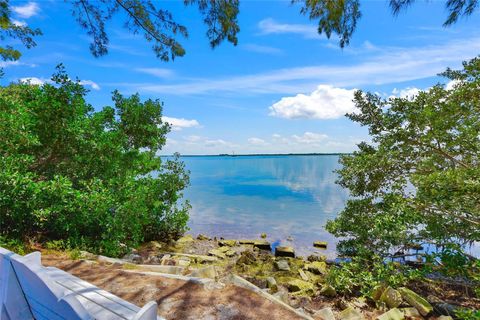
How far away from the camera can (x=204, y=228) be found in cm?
2411

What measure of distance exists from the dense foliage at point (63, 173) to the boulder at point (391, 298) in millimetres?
8613

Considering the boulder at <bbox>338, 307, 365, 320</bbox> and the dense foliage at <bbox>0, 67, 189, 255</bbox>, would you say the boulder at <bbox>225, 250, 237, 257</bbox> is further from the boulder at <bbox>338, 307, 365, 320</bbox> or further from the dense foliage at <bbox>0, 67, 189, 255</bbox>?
the boulder at <bbox>338, 307, 365, 320</bbox>

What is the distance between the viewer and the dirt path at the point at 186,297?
4688mm

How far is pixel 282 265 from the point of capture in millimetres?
13469

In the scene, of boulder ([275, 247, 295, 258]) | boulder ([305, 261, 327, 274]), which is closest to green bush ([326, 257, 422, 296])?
boulder ([305, 261, 327, 274])

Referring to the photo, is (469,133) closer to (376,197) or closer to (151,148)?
(376,197)

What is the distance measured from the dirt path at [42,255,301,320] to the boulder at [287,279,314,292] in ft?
18.5

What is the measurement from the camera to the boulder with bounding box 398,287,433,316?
8140mm

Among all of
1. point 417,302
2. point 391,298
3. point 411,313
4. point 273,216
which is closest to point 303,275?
point 391,298

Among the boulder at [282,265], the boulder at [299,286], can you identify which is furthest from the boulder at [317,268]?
the boulder at [299,286]

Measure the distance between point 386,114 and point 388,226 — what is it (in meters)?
4.59

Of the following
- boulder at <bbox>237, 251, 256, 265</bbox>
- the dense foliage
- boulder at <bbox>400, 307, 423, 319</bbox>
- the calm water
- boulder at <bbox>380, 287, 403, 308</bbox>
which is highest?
the dense foliage

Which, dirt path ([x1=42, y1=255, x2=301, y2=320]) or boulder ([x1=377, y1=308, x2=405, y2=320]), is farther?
boulder ([x1=377, y1=308, x2=405, y2=320])

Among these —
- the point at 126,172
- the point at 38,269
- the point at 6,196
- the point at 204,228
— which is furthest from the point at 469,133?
the point at 204,228
